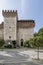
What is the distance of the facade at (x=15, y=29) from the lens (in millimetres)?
66625

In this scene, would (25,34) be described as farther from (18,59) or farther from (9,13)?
(18,59)

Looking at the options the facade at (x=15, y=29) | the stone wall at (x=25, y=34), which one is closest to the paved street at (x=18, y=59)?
the facade at (x=15, y=29)

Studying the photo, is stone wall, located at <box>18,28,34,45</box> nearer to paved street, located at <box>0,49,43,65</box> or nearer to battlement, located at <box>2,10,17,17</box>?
battlement, located at <box>2,10,17,17</box>

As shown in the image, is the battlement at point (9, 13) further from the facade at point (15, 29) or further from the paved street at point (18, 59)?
the paved street at point (18, 59)

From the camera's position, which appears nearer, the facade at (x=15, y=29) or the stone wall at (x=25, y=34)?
the facade at (x=15, y=29)

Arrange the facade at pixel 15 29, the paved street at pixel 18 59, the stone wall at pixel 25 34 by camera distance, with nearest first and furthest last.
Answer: the paved street at pixel 18 59 < the facade at pixel 15 29 < the stone wall at pixel 25 34

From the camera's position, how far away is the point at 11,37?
218 feet

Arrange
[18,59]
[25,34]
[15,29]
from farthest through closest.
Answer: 1. [25,34]
2. [15,29]
3. [18,59]

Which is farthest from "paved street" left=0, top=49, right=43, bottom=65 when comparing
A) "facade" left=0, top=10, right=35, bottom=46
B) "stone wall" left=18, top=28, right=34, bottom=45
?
"stone wall" left=18, top=28, right=34, bottom=45

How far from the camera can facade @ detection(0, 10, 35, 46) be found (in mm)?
66625

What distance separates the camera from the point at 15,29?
66625 mm

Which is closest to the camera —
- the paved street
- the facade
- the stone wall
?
the paved street

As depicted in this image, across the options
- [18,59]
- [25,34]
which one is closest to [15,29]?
[25,34]

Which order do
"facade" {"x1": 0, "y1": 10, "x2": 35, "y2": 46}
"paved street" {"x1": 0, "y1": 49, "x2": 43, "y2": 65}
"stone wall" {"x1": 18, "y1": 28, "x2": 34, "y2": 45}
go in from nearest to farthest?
"paved street" {"x1": 0, "y1": 49, "x2": 43, "y2": 65}
"facade" {"x1": 0, "y1": 10, "x2": 35, "y2": 46}
"stone wall" {"x1": 18, "y1": 28, "x2": 34, "y2": 45}
